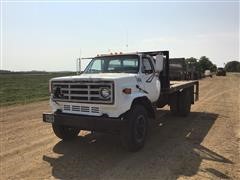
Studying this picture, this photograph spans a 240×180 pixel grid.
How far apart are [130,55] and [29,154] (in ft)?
11.3

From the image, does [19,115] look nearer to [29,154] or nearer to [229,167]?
[29,154]

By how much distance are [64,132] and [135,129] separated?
197cm

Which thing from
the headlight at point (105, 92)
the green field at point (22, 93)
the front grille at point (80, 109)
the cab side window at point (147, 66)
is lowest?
the green field at point (22, 93)

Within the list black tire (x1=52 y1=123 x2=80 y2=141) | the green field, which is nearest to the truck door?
black tire (x1=52 y1=123 x2=80 y2=141)

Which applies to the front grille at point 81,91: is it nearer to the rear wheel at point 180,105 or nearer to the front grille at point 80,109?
the front grille at point 80,109

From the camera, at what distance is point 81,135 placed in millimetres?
7824

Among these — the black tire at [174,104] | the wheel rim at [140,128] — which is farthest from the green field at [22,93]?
the wheel rim at [140,128]

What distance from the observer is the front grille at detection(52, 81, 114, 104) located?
5864 mm

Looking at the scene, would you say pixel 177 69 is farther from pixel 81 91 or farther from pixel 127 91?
pixel 81 91

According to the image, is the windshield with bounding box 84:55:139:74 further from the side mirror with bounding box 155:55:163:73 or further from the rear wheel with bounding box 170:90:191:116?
the rear wheel with bounding box 170:90:191:116

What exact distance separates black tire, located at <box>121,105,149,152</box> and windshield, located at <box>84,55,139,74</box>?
1.19m

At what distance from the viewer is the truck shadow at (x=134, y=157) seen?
5078 millimetres

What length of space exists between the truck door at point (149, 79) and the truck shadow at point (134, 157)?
1.17 metres

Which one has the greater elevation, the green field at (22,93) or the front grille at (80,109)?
the front grille at (80,109)
